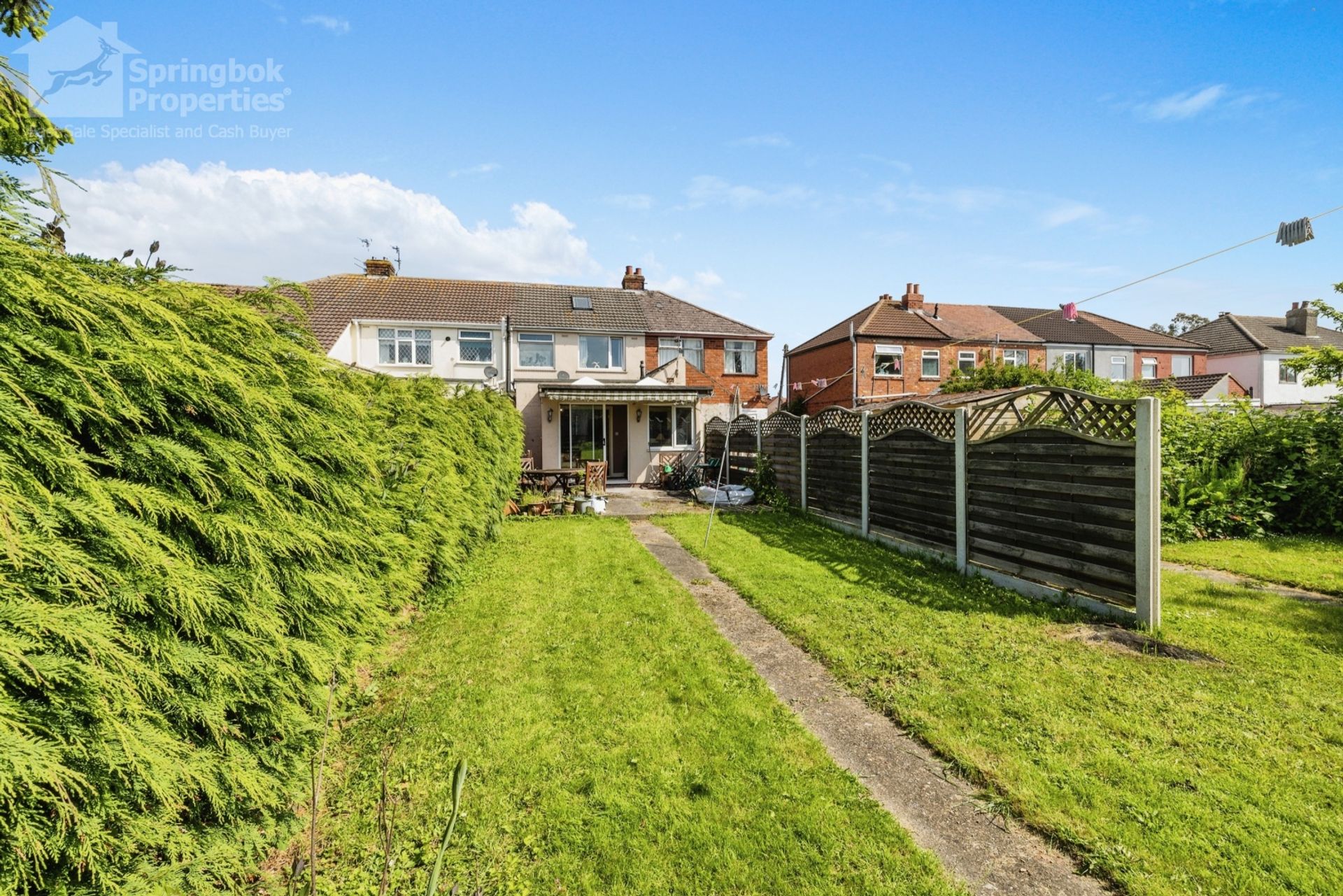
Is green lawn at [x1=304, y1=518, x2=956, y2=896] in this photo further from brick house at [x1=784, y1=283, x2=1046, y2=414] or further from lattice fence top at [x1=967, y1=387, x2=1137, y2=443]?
brick house at [x1=784, y1=283, x2=1046, y2=414]

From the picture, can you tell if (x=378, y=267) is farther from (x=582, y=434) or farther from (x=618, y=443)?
(x=618, y=443)

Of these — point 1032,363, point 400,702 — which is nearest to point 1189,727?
point 400,702

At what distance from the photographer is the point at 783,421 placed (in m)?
14.1

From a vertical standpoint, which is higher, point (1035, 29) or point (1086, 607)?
point (1035, 29)

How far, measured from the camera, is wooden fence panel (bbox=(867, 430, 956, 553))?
26.6 feet

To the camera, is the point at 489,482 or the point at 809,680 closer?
the point at 809,680

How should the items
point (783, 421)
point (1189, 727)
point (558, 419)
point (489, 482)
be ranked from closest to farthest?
point (1189, 727) → point (489, 482) → point (783, 421) → point (558, 419)

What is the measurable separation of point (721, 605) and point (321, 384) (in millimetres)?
5050

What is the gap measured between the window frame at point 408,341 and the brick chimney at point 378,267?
19.5 ft

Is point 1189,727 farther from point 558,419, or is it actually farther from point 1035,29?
point 558,419

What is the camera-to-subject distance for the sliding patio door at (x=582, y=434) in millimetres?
20828

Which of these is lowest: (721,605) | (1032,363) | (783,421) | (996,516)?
(721,605)

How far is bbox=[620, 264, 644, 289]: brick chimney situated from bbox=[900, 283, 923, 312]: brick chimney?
631 inches

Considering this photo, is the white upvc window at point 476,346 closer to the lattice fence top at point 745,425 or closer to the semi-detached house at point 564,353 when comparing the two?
the semi-detached house at point 564,353
